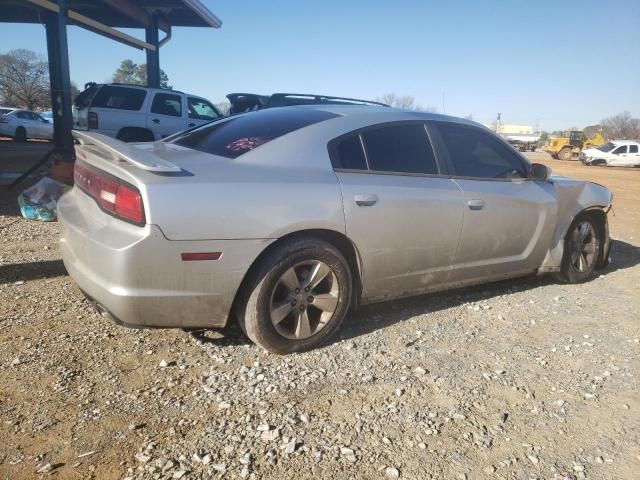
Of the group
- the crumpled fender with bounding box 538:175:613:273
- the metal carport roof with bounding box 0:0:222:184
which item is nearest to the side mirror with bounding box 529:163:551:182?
the crumpled fender with bounding box 538:175:613:273

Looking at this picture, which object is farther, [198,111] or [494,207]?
[198,111]

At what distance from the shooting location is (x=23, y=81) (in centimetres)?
5484

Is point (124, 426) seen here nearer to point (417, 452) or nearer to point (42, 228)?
point (417, 452)

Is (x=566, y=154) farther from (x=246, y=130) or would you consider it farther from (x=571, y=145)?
(x=246, y=130)

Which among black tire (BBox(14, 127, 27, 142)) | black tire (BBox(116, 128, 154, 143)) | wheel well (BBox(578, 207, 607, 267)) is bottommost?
black tire (BBox(14, 127, 27, 142))

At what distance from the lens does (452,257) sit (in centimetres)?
385

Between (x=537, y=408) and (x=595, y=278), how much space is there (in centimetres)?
309

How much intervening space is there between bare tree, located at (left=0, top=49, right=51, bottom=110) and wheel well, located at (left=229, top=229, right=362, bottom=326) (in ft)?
197

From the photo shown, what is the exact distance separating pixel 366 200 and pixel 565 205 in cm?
241

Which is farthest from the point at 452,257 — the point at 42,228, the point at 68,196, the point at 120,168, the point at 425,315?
the point at 42,228

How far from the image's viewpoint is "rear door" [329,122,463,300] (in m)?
3.34

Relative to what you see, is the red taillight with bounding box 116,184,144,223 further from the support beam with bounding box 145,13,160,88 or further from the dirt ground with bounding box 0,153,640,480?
Answer: the support beam with bounding box 145,13,160,88

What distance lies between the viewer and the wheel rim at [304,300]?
123 inches

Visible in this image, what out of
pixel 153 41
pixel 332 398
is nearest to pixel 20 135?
pixel 153 41
